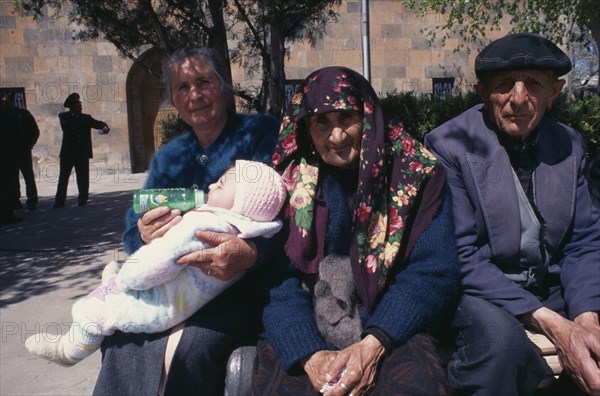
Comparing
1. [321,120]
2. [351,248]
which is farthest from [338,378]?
[321,120]

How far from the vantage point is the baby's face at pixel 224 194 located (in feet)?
7.10

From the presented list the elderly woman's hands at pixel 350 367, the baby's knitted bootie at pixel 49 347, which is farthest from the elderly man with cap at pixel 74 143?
the elderly woman's hands at pixel 350 367

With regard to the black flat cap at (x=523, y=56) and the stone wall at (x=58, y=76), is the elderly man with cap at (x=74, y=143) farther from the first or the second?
the black flat cap at (x=523, y=56)

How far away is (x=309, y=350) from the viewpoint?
1.99 metres

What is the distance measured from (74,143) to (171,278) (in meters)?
8.25

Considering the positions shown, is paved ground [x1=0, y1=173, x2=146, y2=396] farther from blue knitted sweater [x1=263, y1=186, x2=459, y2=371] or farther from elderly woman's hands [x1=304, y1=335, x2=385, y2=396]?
elderly woman's hands [x1=304, y1=335, x2=385, y2=396]

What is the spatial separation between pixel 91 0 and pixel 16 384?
134 inches

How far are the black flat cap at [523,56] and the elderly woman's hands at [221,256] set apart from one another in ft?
4.02

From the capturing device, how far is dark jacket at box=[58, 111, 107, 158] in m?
9.34

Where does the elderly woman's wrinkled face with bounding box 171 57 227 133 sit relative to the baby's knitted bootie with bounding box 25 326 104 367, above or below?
above

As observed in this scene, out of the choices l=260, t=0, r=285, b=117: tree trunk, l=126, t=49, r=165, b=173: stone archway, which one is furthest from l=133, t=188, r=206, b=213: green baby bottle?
l=126, t=49, r=165, b=173: stone archway

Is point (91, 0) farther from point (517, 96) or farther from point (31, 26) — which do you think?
point (31, 26)

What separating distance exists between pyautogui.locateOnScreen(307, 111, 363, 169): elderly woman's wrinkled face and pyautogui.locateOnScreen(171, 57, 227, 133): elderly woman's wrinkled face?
0.57 metres

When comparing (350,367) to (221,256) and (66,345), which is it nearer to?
(221,256)
